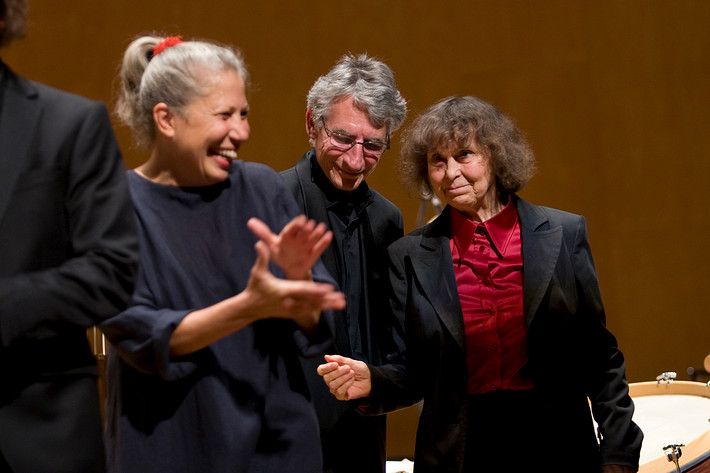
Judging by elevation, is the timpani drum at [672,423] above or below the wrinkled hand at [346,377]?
below

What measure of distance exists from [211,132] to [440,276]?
980 millimetres

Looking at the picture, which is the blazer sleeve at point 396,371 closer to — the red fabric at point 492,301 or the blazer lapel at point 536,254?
the red fabric at point 492,301

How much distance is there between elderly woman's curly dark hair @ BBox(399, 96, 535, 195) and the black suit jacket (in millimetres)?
245

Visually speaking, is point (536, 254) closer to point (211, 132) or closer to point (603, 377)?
point (603, 377)

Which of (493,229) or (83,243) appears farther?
(493,229)

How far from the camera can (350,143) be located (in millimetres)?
2566

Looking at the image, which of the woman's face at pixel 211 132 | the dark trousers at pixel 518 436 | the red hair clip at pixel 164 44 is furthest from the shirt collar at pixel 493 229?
the red hair clip at pixel 164 44

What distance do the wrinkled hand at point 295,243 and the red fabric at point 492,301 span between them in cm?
93

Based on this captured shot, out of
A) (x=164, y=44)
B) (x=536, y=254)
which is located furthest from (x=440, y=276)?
(x=164, y=44)

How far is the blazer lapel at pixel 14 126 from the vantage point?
1.29m

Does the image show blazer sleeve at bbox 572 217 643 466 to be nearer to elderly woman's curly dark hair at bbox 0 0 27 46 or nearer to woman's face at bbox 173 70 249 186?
woman's face at bbox 173 70 249 186

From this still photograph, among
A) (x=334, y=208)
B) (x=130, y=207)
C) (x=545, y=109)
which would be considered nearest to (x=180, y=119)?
(x=130, y=207)

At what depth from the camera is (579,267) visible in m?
2.39

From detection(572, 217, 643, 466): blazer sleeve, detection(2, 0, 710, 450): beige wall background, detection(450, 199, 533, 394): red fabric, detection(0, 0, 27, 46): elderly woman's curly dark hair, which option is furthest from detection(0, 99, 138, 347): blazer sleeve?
detection(2, 0, 710, 450): beige wall background
